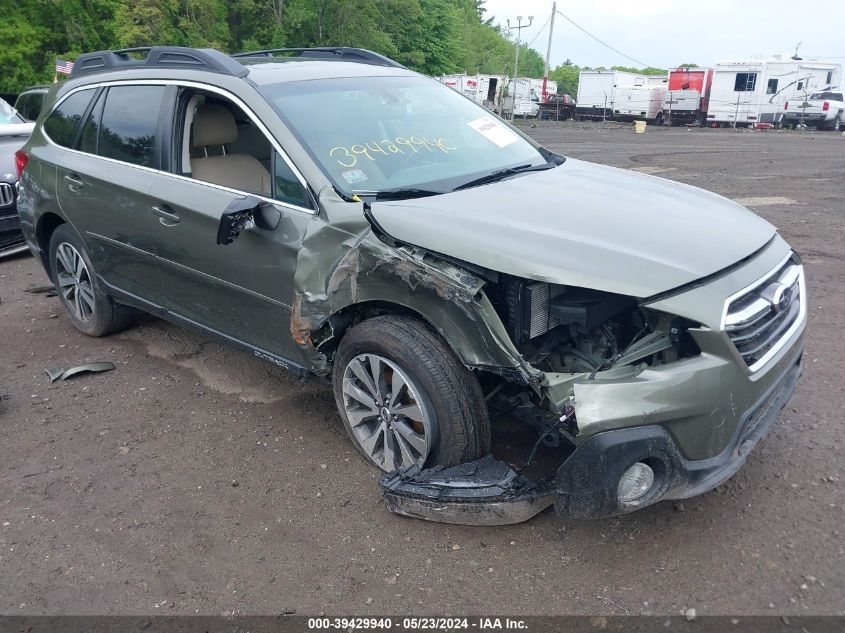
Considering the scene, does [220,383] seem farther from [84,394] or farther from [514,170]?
[514,170]

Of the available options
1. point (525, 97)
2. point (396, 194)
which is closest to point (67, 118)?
point (396, 194)

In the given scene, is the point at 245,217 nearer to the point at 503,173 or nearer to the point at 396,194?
the point at 396,194

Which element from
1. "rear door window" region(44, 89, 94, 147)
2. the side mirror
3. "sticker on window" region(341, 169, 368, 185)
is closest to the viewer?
the side mirror

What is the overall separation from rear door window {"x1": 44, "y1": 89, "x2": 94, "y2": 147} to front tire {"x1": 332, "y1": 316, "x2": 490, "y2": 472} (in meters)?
2.91

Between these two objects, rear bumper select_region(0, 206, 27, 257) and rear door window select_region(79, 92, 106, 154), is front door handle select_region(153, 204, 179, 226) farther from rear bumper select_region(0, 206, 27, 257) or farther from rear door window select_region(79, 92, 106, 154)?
rear bumper select_region(0, 206, 27, 257)

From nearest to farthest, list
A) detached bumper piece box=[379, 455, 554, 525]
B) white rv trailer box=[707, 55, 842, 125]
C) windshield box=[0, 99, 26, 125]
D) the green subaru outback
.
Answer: the green subaru outback < detached bumper piece box=[379, 455, 554, 525] < windshield box=[0, 99, 26, 125] < white rv trailer box=[707, 55, 842, 125]

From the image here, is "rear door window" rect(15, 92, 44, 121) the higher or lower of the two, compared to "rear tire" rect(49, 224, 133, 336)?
higher

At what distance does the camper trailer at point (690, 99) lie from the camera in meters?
34.0

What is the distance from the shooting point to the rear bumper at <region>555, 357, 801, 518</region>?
2486 mm

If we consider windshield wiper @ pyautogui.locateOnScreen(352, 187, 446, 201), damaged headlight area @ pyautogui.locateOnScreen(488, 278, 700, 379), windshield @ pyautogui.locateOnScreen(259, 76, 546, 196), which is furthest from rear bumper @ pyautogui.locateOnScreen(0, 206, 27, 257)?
damaged headlight area @ pyautogui.locateOnScreen(488, 278, 700, 379)

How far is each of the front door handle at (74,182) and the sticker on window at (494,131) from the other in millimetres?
2606

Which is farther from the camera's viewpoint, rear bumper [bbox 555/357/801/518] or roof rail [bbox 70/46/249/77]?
roof rail [bbox 70/46/249/77]

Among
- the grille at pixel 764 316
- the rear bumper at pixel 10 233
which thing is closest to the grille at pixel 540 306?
the grille at pixel 764 316

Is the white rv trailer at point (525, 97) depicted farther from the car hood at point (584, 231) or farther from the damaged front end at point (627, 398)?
the damaged front end at point (627, 398)
